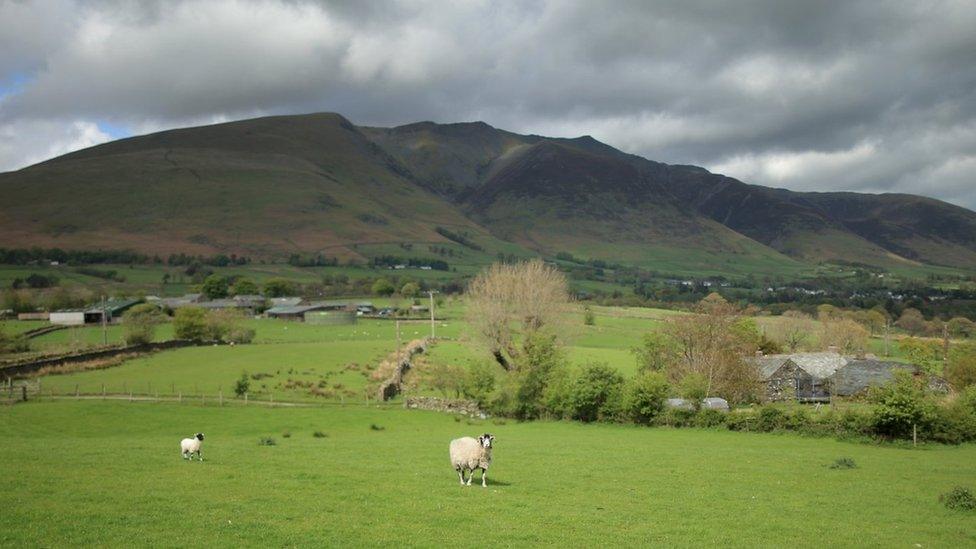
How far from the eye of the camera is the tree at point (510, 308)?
6938 centimetres

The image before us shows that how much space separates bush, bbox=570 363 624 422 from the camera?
51.0 m

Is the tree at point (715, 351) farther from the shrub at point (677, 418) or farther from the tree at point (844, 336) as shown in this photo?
the tree at point (844, 336)

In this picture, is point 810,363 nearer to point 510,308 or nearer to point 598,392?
point 510,308

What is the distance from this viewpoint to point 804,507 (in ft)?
71.4

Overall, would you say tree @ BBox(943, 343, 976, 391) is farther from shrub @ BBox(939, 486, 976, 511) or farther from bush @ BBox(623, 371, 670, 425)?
shrub @ BBox(939, 486, 976, 511)

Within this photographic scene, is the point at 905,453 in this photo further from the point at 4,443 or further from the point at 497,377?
the point at 4,443

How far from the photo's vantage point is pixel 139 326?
97.3m

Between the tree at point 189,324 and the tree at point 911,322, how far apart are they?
5313 inches

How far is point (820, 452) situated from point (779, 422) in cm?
929

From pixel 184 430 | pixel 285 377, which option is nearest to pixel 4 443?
pixel 184 430

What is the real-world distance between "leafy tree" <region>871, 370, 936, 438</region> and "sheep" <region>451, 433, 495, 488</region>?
28.7 meters

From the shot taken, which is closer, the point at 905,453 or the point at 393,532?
the point at 393,532

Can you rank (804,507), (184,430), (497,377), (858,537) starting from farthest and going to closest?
1. (497,377)
2. (184,430)
3. (804,507)
4. (858,537)

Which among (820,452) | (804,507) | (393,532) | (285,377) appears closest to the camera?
(393,532)
